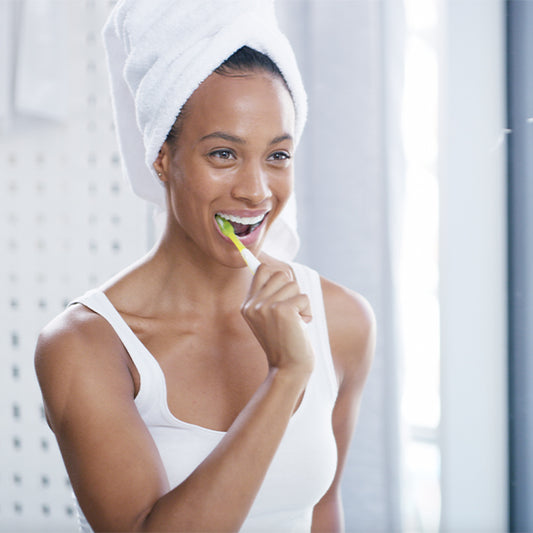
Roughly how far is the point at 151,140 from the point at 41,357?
31 centimetres

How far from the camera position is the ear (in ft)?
2.47

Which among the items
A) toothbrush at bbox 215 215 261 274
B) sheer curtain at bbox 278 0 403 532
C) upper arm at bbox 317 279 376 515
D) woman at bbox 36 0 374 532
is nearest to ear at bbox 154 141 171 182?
woman at bbox 36 0 374 532

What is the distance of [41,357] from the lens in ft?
2.34

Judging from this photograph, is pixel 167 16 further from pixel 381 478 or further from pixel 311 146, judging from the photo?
pixel 381 478

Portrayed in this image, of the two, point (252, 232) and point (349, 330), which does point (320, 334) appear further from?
point (252, 232)

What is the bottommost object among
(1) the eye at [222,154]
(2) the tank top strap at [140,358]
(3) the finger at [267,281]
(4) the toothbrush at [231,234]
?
(2) the tank top strap at [140,358]

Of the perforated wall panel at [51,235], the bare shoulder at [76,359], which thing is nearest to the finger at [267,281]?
the bare shoulder at [76,359]

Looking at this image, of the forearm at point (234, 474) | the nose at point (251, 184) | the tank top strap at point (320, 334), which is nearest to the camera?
the forearm at point (234, 474)

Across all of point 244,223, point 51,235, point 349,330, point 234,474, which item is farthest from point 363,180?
point 51,235

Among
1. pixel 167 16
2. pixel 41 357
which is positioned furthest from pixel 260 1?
pixel 41 357

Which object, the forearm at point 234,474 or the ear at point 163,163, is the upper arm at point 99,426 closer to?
the forearm at point 234,474

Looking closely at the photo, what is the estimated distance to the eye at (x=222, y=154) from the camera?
698 mm

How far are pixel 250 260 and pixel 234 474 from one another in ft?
0.81

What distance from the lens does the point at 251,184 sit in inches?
27.2
